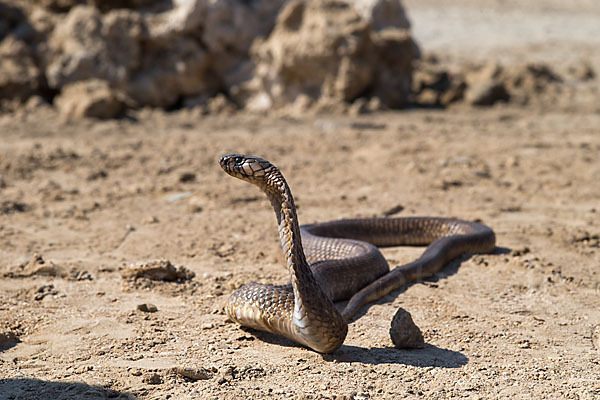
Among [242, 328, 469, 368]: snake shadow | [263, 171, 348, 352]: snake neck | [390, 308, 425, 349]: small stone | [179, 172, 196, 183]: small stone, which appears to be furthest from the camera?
[179, 172, 196, 183]: small stone

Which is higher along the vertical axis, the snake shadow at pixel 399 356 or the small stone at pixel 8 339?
the snake shadow at pixel 399 356

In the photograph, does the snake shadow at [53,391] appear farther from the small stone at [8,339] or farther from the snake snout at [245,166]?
the snake snout at [245,166]

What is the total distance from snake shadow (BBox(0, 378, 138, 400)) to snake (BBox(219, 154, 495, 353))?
3.03ft

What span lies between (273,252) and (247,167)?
2.21m

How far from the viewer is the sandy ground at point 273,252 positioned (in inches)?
145

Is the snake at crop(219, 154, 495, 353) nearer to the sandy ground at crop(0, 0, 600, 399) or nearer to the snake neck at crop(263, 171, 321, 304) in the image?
the snake neck at crop(263, 171, 321, 304)

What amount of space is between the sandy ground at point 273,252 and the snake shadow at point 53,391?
11 mm

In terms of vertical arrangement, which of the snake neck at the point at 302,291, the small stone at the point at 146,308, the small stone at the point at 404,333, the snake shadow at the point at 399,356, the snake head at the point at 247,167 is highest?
the snake head at the point at 247,167

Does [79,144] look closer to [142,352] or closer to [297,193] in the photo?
[297,193]

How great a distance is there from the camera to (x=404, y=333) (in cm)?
397

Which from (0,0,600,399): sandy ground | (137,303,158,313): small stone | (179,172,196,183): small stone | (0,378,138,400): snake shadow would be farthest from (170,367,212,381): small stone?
(179,172,196,183): small stone

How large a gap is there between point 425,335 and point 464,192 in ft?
12.0

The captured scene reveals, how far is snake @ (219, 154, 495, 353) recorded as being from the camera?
3.70 m

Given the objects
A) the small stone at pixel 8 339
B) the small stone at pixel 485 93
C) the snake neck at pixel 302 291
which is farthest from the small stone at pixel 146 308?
the small stone at pixel 485 93
